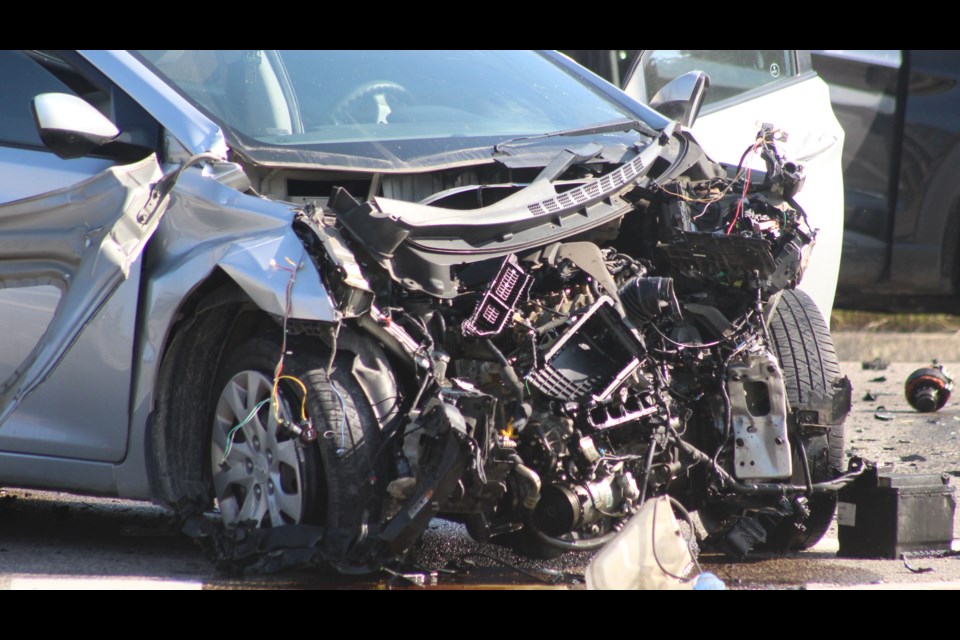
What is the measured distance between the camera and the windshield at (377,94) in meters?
4.57

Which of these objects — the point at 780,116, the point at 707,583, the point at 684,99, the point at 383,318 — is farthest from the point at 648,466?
the point at 780,116

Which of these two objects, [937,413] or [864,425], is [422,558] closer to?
[864,425]

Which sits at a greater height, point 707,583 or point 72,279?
point 72,279

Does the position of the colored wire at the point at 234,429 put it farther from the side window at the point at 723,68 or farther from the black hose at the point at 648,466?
the side window at the point at 723,68

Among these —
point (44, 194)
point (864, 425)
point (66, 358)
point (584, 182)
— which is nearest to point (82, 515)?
point (66, 358)

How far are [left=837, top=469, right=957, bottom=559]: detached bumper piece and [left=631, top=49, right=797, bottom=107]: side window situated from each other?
2.47m

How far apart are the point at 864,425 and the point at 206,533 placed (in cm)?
408

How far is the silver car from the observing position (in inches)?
150

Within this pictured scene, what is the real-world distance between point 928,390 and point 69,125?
498cm

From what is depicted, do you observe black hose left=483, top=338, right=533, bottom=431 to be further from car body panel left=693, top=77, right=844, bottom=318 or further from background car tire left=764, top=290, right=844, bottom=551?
car body panel left=693, top=77, right=844, bottom=318

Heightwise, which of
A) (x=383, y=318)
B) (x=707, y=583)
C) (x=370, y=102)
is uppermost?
(x=370, y=102)

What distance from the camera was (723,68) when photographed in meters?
6.91

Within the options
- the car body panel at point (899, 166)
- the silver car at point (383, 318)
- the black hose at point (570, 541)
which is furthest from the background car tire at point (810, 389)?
the car body panel at point (899, 166)

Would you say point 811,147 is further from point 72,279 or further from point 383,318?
point 72,279
